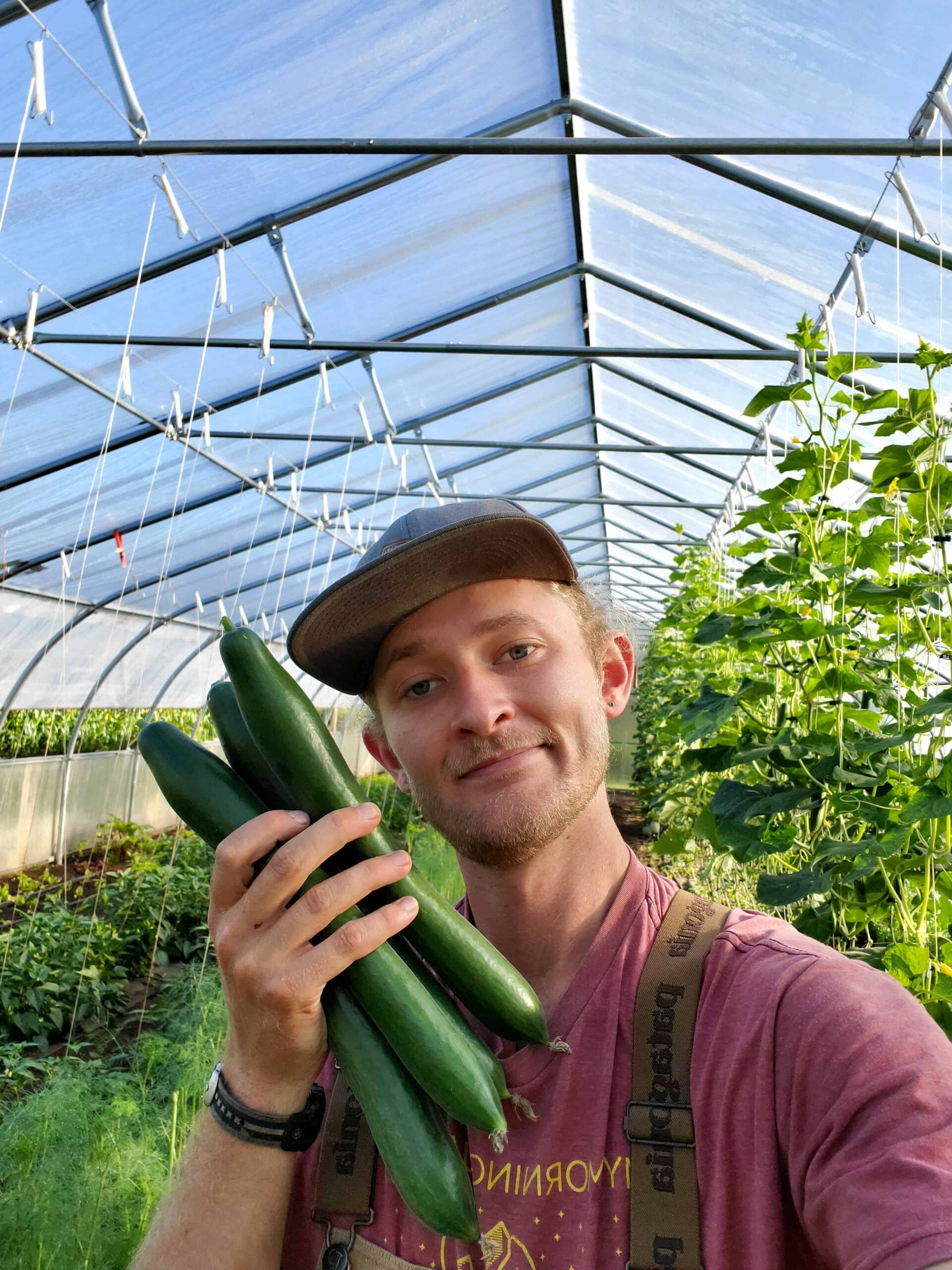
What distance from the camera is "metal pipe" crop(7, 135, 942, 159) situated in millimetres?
4070

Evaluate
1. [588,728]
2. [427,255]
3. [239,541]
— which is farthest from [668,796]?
[588,728]

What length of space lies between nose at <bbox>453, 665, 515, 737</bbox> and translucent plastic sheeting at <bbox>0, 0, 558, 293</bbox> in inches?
146

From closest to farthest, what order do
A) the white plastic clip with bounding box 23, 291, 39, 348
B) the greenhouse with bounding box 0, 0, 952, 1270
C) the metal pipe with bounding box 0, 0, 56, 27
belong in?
the greenhouse with bounding box 0, 0, 952, 1270
the metal pipe with bounding box 0, 0, 56, 27
the white plastic clip with bounding box 23, 291, 39, 348

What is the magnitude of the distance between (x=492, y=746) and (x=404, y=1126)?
46 cm

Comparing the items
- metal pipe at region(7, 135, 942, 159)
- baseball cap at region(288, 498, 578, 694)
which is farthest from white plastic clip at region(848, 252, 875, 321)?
baseball cap at region(288, 498, 578, 694)

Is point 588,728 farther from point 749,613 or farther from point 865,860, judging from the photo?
point 749,613

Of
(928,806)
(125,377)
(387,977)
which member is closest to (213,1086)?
(387,977)

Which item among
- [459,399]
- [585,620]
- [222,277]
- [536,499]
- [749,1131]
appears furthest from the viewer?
[536,499]

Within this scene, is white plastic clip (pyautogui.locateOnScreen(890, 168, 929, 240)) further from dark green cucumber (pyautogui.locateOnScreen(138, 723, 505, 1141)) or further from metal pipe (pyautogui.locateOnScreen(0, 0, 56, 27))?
dark green cucumber (pyautogui.locateOnScreen(138, 723, 505, 1141))

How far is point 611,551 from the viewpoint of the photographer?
1814 centimetres

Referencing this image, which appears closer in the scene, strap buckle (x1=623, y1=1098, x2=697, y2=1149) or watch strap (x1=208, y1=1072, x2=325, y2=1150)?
strap buckle (x1=623, y1=1098, x2=697, y2=1149)

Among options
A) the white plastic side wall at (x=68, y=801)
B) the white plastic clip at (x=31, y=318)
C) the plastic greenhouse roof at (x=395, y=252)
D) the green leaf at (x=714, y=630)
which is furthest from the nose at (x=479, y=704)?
→ the white plastic side wall at (x=68, y=801)

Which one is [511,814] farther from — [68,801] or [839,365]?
[68,801]

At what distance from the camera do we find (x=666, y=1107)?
3.53ft
